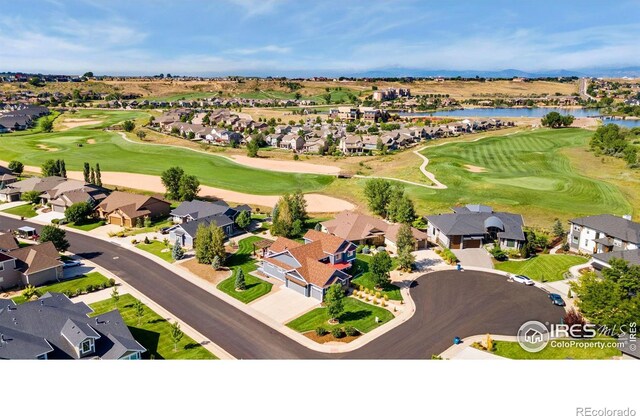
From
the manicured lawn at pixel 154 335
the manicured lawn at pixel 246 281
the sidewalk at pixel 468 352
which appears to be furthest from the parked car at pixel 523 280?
the manicured lawn at pixel 154 335

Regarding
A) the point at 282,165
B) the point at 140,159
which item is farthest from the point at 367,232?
the point at 140,159

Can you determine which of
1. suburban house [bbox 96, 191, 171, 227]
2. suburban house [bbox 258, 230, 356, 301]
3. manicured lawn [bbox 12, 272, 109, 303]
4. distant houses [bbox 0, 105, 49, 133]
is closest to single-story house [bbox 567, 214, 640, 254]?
suburban house [bbox 258, 230, 356, 301]

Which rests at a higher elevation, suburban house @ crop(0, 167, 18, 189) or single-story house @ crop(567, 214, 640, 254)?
suburban house @ crop(0, 167, 18, 189)

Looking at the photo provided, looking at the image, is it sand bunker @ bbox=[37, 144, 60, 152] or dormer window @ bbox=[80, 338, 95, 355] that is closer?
dormer window @ bbox=[80, 338, 95, 355]

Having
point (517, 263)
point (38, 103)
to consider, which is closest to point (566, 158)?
point (517, 263)

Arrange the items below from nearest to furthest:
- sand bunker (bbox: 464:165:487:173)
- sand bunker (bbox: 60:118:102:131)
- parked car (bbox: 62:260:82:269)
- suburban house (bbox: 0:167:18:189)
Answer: parked car (bbox: 62:260:82:269) → suburban house (bbox: 0:167:18:189) → sand bunker (bbox: 464:165:487:173) → sand bunker (bbox: 60:118:102:131)

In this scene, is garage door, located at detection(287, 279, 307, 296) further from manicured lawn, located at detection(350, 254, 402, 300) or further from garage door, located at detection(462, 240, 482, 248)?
garage door, located at detection(462, 240, 482, 248)

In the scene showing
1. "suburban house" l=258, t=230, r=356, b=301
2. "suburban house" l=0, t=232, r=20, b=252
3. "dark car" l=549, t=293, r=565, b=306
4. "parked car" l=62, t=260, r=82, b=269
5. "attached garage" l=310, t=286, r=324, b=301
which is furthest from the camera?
"parked car" l=62, t=260, r=82, b=269
